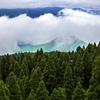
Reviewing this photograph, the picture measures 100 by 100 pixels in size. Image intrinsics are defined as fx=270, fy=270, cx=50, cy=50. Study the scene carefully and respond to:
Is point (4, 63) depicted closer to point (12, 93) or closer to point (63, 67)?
point (63, 67)

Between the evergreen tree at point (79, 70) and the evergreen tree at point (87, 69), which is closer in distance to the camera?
the evergreen tree at point (79, 70)

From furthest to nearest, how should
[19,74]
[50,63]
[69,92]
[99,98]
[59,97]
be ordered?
[19,74] → [50,63] → [69,92] → [59,97] → [99,98]

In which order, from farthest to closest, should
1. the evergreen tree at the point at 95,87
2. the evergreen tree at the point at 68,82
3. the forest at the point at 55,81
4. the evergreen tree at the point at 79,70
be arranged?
the evergreen tree at the point at 79,70 → the evergreen tree at the point at 68,82 → the forest at the point at 55,81 → the evergreen tree at the point at 95,87

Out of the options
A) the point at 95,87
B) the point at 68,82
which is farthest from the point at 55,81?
the point at 95,87

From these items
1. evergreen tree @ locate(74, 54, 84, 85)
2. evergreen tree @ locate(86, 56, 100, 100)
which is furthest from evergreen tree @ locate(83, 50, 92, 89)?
evergreen tree @ locate(86, 56, 100, 100)

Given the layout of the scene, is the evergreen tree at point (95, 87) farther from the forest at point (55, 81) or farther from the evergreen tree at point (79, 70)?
the evergreen tree at point (79, 70)

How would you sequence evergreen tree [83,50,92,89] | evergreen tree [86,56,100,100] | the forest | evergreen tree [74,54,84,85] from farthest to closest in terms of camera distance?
1. evergreen tree [83,50,92,89]
2. evergreen tree [74,54,84,85]
3. the forest
4. evergreen tree [86,56,100,100]

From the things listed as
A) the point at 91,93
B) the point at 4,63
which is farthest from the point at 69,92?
the point at 4,63

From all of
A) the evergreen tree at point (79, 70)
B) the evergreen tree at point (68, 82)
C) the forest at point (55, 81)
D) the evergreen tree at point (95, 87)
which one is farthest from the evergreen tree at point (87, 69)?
the evergreen tree at point (95, 87)

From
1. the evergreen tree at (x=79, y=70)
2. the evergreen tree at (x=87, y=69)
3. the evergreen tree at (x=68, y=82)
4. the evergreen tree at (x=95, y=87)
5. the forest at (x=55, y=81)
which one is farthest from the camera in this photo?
the evergreen tree at (x=87, y=69)

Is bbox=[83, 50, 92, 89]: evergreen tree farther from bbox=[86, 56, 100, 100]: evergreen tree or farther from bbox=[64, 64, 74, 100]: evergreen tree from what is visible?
bbox=[86, 56, 100, 100]: evergreen tree

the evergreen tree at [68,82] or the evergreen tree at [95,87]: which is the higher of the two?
the evergreen tree at [95,87]
